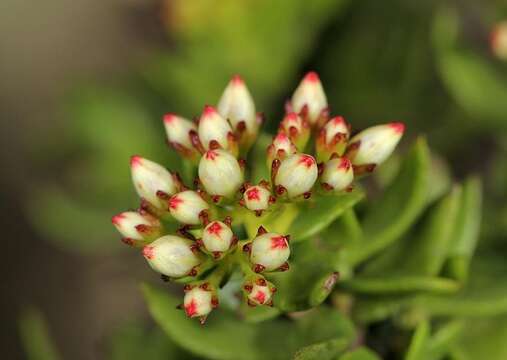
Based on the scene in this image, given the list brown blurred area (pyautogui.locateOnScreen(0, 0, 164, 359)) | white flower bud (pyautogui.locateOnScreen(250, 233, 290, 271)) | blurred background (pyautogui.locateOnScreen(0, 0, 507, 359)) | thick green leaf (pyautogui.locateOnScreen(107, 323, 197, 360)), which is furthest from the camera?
brown blurred area (pyautogui.locateOnScreen(0, 0, 164, 359))

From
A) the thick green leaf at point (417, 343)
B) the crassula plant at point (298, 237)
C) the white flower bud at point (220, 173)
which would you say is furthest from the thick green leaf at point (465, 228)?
the white flower bud at point (220, 173)

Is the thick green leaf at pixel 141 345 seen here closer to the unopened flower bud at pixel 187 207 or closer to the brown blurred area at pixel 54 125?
the unopened flower bud at pixel 187 207

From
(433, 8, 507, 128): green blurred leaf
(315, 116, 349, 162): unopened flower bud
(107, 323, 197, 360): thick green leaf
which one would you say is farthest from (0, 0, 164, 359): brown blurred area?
(315, 116, 349, 162): unopened flower bud

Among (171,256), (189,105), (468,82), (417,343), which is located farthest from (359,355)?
(189,105)

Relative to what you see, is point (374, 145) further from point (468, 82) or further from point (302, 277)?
point (468, 82)

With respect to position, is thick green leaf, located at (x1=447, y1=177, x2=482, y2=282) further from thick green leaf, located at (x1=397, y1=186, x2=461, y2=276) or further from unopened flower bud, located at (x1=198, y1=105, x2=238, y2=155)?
unopened flower bud, located at (x1=198, y1=105, x2=238, y2=155)

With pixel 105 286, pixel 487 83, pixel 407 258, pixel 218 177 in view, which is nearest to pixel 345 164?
pixel 218 177

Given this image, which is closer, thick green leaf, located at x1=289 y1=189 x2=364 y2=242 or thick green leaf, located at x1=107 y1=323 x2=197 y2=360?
thick green leaf, located at x1=289 y1=189 x2=364 y2=242
